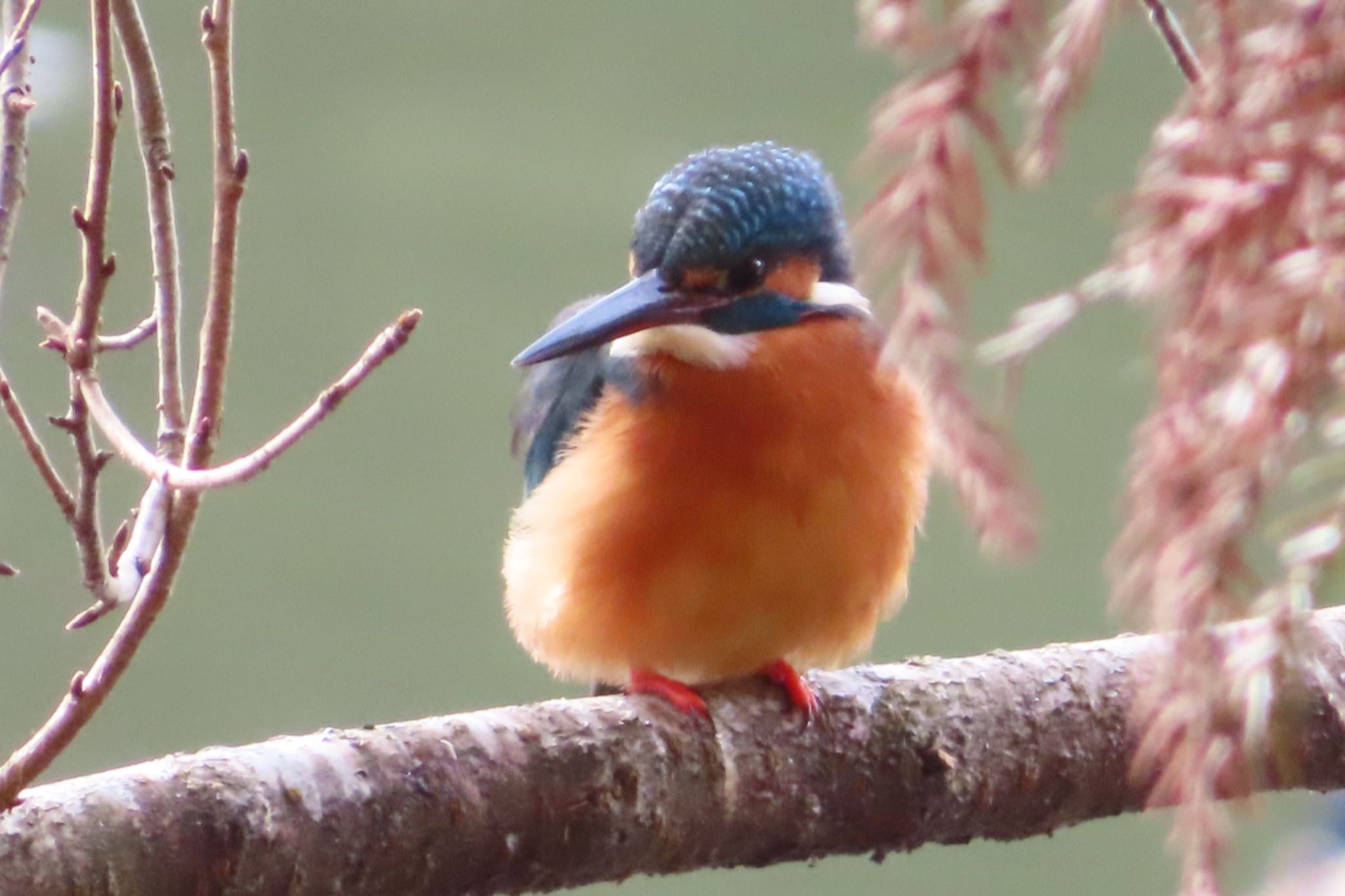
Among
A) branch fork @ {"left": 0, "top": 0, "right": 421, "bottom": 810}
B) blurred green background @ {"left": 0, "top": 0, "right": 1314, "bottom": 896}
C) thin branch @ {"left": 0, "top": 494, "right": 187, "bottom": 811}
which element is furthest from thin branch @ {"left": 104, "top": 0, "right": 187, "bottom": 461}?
blurred green background @ {"left": 0, "top": 0, "right": 1314, "bottom": 896}

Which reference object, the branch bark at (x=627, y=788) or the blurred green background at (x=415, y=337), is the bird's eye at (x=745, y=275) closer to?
the branch bark at (x=627, y=788)

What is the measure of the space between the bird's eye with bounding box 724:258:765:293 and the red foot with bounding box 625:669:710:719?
32 cm

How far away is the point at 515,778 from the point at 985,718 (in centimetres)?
41

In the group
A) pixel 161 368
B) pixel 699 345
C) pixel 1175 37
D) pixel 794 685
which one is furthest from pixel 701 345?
pixel 1175 37

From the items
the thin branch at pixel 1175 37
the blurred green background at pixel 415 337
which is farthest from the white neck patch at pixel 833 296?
the blurred green background at pixel 415 337

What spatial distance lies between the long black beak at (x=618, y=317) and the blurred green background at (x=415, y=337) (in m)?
2.30

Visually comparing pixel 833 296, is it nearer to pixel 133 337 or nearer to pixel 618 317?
pixel 618 317

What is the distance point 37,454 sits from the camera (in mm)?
835

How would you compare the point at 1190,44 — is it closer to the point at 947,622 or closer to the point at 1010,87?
the point at 1010,87

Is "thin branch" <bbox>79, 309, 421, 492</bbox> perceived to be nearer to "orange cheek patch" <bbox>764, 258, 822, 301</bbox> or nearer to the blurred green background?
"orange cheek patch" <bbox>764, 258, 822, 301</bbox>

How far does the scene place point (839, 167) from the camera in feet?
11.6

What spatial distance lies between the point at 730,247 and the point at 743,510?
8.3 inches

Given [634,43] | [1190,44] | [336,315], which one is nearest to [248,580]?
[336,315]

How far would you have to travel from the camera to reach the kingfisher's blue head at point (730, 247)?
1.31m
